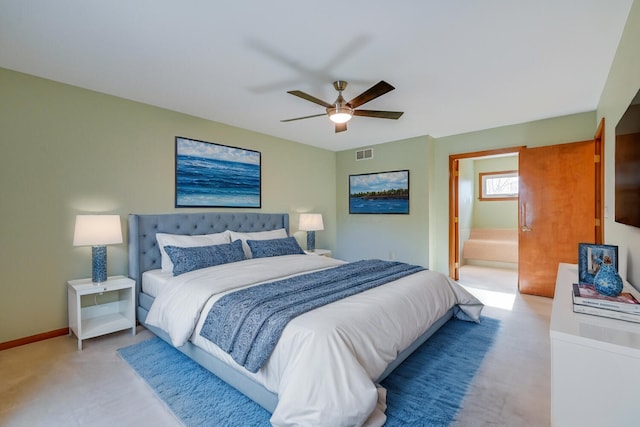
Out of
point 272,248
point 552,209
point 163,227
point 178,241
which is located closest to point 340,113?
point 272,248

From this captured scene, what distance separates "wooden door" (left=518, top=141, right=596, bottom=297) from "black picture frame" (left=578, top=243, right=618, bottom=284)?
214 cm

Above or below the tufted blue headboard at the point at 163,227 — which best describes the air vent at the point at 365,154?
above

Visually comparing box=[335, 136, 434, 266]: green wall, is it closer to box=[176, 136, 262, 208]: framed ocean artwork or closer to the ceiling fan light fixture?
box=[176, 136, 262, 208]: framed ocean artwork

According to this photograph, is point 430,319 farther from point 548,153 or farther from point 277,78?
point 548,153

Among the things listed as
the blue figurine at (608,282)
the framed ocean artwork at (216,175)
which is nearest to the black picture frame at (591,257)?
the blue figurine at (608,282)

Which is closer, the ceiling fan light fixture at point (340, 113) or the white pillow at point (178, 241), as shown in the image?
the ceiling fan light fixture at point (340, 113)

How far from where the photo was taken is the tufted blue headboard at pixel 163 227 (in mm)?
3236

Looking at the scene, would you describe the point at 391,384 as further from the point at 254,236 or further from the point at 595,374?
the point at 254,236

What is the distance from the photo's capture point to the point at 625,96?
6.85 feet

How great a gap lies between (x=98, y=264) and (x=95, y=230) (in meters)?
0.34

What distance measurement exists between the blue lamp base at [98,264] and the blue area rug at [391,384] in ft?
2.44

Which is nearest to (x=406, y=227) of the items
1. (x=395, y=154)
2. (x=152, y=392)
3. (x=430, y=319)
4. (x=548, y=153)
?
(x=395, y=154)

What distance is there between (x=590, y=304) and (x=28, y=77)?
4.54 metres

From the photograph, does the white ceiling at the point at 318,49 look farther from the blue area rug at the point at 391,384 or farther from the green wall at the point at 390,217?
the blue area rug at the point at 391,384
